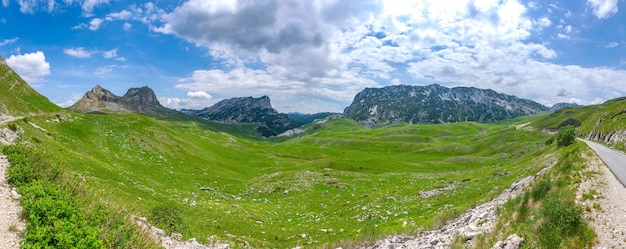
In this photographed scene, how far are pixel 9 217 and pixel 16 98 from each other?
84.4m

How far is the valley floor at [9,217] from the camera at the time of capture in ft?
43.5

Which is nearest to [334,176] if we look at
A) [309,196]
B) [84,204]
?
[309,196]

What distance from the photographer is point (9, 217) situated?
1490 centimetres

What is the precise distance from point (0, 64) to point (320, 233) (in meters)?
127

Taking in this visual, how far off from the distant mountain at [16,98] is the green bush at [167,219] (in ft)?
197

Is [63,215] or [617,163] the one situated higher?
[617,163]

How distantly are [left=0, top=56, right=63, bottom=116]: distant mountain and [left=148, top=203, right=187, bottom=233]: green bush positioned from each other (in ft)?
197

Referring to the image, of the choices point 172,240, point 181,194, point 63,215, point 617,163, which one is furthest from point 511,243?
point 181,194

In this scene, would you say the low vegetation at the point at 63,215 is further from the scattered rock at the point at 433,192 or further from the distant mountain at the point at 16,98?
the distant mountain at the point at 16,98

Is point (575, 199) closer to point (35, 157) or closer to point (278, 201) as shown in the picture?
point (35, 157)

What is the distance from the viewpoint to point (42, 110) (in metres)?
80.6

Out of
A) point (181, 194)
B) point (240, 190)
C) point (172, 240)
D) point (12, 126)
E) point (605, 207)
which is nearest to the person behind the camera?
point (605, 207)

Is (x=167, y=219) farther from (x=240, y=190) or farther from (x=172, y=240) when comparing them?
(x=240, y=190)

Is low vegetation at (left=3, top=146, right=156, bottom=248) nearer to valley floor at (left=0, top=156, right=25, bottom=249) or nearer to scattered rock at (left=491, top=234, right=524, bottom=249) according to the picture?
valley floor at (left=0, top=156, right=25, bottom=249)
